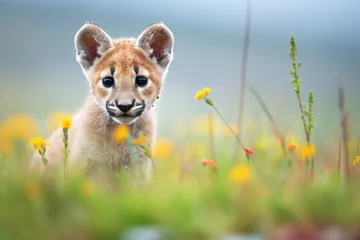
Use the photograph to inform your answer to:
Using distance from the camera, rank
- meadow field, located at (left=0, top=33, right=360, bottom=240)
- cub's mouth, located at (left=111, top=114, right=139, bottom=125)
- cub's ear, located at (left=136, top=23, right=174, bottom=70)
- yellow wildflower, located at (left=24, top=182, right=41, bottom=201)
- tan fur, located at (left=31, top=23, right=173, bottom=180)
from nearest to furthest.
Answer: meadow field, located at (left=0, top=33, right=360, bottom=240) < yellow wildflower, located at (left=24, top=182, right=41, bottom=201) < cub's mouth, located at (left=111, top=114, right=139, bottom=125) < tan fur, located at (left=31, top=23, right=173, bottom=180) < cub's ear, located at (left=136, top=23, right=174, bottom=70)

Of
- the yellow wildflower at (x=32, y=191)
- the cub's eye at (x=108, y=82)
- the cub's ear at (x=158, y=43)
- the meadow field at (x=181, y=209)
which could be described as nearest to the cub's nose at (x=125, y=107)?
the cub's eye at (x=108, y=82)

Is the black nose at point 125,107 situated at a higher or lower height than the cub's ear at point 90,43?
lower

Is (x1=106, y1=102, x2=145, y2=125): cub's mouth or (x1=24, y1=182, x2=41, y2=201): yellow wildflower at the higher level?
(x1=106, y1=102, x2=145, y2=125): cub's mouth

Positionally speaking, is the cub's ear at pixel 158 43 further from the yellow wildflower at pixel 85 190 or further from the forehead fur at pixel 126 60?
the yellow wildflower at pixel 85 190

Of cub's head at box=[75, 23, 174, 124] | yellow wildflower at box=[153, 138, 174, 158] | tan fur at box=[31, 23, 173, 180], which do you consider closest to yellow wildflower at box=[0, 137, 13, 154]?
tan fur at box=[31, 23, 173, 180]

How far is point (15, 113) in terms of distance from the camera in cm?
785

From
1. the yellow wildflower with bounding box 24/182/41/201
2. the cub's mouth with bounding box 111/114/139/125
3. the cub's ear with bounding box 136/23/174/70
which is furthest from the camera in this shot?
the cub's ear with bounding box 136/23/174/70

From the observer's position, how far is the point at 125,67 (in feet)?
22.0

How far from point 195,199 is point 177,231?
1.13 feet

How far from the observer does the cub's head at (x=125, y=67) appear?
6.46 metres

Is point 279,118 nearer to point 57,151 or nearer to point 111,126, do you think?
point 111,126

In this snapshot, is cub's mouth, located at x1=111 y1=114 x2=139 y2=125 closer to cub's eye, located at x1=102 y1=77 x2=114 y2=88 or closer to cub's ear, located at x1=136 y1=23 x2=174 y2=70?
cub's eye, located at x1=102 y1=77 x2=114 y2=88

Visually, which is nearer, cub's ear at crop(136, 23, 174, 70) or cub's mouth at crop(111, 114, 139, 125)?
cub's mouth at crop(111, 114, 139, 125)

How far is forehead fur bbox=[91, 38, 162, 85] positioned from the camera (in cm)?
675
